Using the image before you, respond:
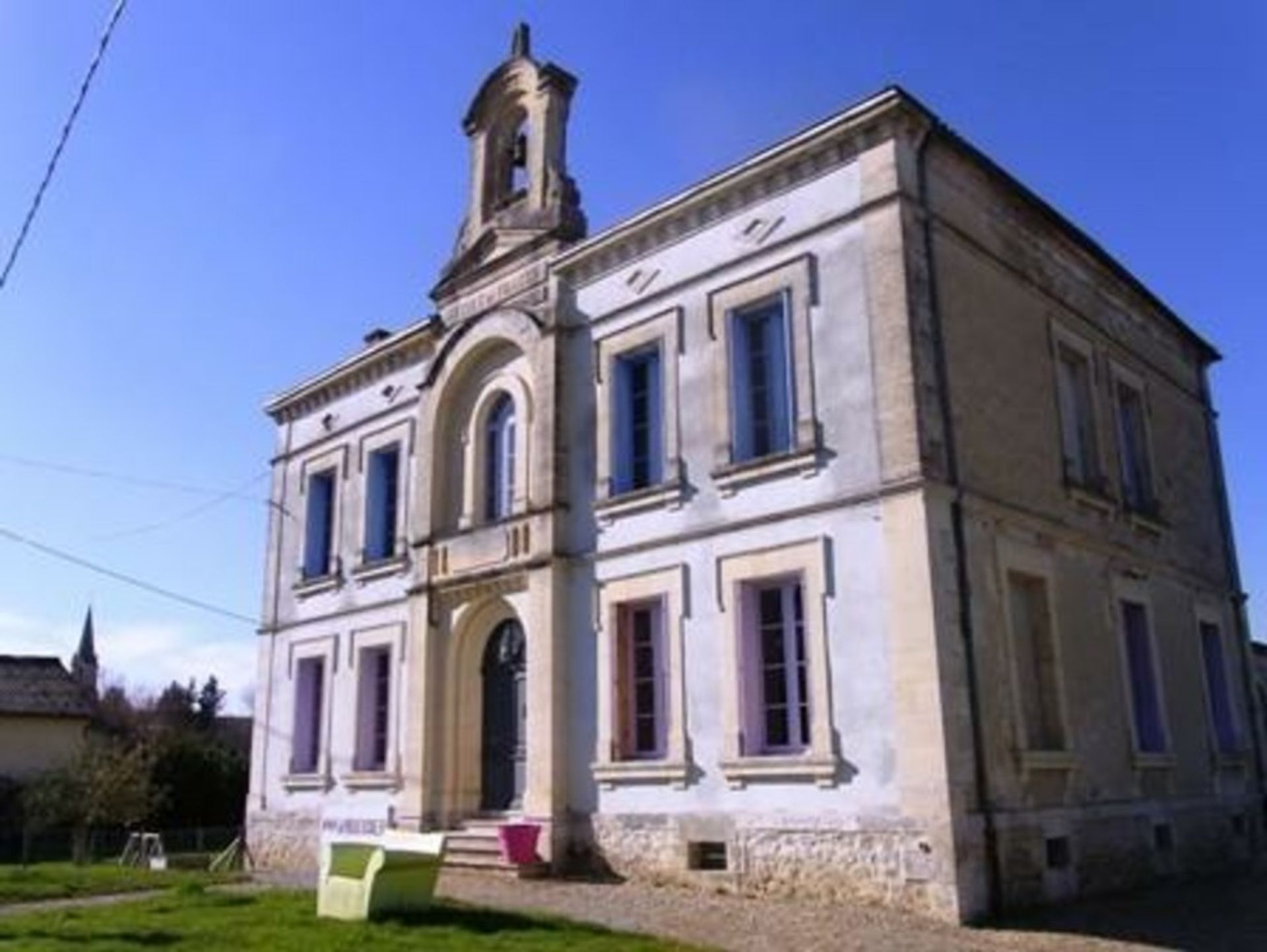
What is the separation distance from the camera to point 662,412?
1517 cm

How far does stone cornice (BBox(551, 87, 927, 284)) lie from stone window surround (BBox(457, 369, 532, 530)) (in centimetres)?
189

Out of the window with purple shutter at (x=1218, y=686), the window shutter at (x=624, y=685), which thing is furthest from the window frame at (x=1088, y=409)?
the window shutter at (x=624, y=685)

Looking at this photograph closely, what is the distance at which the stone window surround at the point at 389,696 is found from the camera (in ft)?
59.0

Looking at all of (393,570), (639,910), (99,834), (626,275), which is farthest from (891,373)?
(99,834)

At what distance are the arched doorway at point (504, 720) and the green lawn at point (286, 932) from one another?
4599 millimetres

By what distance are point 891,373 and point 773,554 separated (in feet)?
7.78

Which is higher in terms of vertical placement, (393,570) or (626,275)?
(626,275)

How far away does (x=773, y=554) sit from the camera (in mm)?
13203

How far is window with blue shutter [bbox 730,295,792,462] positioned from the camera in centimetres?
1388

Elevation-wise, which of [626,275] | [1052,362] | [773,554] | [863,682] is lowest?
[863,682]

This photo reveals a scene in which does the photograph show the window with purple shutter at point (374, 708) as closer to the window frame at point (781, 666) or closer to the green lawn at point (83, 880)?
the green lawn at point (83, 880)

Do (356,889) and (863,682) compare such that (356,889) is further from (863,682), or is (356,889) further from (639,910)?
(863,682)

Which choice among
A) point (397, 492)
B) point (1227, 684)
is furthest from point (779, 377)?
point (1227, 684)

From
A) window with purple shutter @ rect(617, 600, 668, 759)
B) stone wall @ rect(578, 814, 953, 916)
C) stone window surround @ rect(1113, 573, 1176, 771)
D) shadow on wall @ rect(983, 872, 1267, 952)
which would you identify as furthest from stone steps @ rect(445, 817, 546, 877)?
stone window surround @ rect(1113, 573, 1176, 771)
